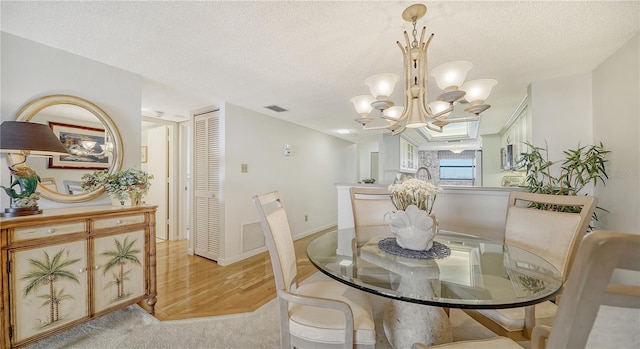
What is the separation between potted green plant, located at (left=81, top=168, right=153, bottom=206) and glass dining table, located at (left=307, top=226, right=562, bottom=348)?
166 cm

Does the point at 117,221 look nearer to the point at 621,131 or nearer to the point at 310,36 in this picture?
the point at 310,36

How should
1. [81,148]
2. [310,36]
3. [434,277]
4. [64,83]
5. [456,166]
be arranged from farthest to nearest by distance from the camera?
1. [456,166]
2. [81,148]
3. [64,83]
4. [310,36]
5. [434,277]

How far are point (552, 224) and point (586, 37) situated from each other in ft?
4.65

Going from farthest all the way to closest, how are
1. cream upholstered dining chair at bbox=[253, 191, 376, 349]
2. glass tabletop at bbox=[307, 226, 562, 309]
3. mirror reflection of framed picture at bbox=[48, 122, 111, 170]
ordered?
mirror reflection of framed picture at bbox=[48, 122, 111, 170]
cream upholstered dining chair at bbox=[253, 191, 376, 349]
glass tabletop at bbox=[307, 226, 562, 309]

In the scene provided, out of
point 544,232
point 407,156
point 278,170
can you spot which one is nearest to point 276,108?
point 278,170

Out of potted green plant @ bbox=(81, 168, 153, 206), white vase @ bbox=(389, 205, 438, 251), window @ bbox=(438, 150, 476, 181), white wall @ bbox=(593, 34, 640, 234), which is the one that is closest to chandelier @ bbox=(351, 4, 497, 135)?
white vase @ bbox=(389, 205, 438, 251)

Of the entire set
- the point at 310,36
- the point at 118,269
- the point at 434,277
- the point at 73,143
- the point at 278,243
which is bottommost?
the point at 118,269

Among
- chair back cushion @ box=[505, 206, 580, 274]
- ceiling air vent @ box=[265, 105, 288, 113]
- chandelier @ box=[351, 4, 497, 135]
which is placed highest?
ceiling air vent @ box=[265, 105, 288, 113]

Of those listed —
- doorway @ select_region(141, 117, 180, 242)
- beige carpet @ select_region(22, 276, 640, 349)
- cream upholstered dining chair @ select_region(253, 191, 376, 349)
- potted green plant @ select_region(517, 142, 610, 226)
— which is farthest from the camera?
doorway @ select_region(141, 117, 180, 242)

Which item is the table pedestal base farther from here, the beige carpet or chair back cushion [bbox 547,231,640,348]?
chair back cushion [bbox 547,231,640,348]

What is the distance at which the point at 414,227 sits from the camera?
1.44 m

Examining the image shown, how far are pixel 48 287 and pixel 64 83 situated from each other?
1.58 metres

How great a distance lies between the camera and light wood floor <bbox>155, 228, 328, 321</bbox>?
2.15 meters

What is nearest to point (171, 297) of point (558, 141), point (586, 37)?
point (586, 37)
